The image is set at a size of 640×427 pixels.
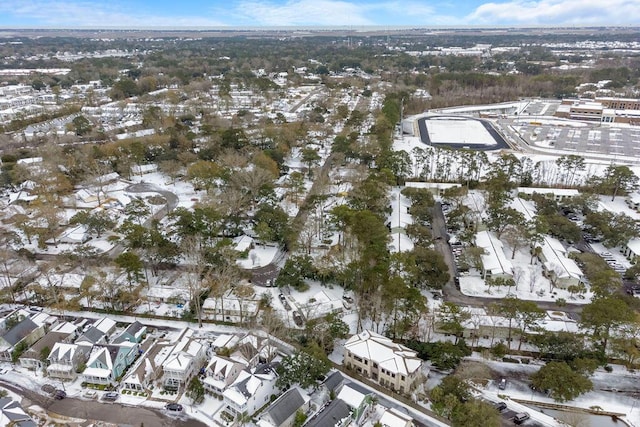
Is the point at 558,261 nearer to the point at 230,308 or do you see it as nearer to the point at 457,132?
the point at 230,308

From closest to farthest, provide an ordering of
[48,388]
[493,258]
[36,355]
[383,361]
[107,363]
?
[48,388]
[383,361]
[107,363]
[36,355]
[493,258]

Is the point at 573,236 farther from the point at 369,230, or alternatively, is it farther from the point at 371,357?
the point at 371,357

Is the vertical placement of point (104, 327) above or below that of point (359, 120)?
below

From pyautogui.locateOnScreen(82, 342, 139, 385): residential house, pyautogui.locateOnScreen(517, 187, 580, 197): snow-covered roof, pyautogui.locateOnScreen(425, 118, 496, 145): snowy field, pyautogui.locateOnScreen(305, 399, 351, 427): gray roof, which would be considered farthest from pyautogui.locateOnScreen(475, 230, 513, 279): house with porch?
pyautogui.locateOnScreen(425, 118, 496, 145): snowy field

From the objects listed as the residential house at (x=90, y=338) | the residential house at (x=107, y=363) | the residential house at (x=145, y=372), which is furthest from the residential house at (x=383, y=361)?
the residential house at (x=90, y=338)

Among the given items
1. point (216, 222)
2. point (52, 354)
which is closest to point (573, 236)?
point (216, 222)

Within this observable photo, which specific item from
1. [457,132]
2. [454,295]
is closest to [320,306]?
[454,295]
